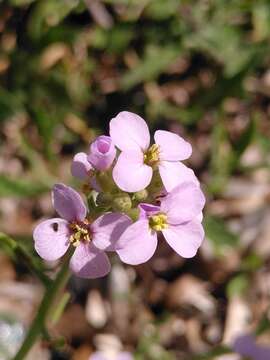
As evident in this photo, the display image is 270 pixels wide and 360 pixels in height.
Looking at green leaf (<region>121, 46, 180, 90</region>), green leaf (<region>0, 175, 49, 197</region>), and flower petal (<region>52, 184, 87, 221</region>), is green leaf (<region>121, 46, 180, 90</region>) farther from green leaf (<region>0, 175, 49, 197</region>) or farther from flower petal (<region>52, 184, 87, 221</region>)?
flower petal (<region>52, 184, 87, 221</region>)

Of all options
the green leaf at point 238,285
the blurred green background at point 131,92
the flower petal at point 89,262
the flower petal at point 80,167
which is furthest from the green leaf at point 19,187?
the flower petal at point 89,262

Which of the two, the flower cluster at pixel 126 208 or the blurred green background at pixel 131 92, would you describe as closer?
the flower cluster at pixel 126 208

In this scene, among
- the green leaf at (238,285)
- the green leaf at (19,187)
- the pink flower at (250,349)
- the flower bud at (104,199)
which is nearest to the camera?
the flower bud at (104,199)

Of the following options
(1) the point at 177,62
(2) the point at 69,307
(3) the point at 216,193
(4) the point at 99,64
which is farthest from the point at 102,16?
(2) the point at 69,307

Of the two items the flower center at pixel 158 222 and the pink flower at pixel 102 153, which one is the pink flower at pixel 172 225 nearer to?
the flower center at pixel 158 222

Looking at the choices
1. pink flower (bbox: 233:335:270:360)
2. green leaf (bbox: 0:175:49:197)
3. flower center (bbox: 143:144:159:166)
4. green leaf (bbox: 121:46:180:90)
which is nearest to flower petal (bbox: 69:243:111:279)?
flower center (bbox: 143:144:159:166)

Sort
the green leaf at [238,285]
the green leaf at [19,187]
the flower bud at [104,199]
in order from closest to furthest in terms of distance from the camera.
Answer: the flower bud at [104,199], the green leaf at [19,187], the green leaf at [238,285]

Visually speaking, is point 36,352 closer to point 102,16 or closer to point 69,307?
point 69,307
